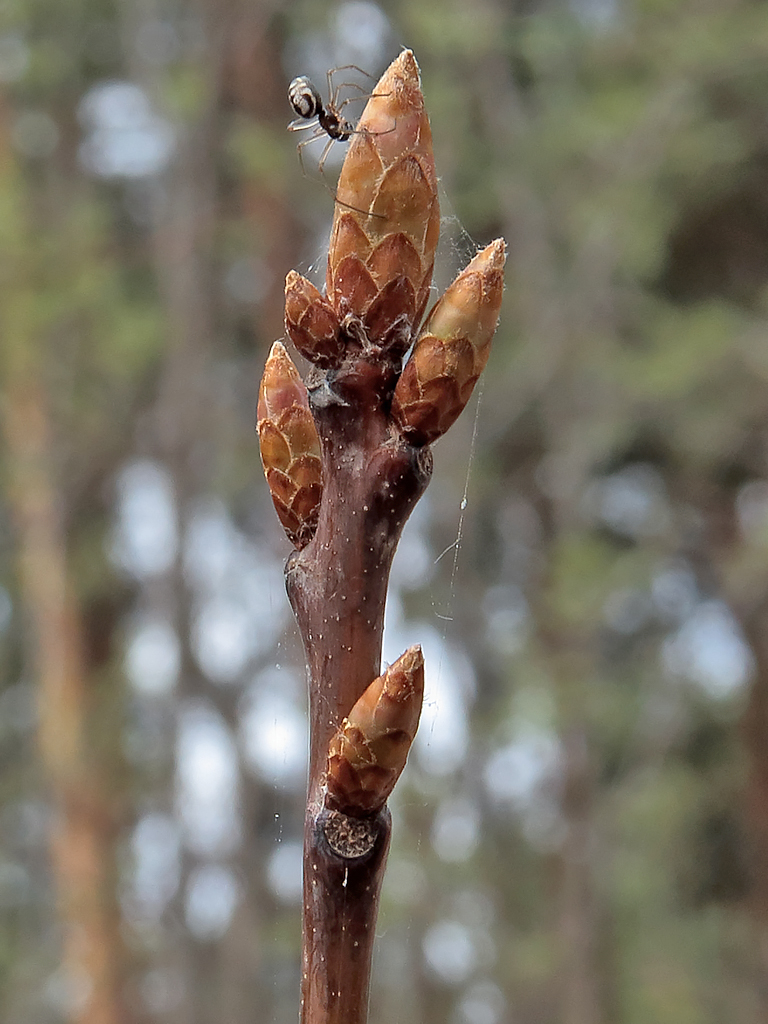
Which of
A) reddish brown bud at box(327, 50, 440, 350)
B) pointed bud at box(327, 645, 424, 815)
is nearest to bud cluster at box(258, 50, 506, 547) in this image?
reddish brown bud at box(327, 50, 440, 350)

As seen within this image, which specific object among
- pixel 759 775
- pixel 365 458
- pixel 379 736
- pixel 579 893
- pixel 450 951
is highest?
pixel 759 775

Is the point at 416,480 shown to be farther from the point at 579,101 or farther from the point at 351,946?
the point at 579,101

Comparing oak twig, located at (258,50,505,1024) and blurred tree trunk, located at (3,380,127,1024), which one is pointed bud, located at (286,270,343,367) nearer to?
oak twig, located at (258,50,505,1024)

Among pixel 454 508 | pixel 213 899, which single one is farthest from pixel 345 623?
pixel 213 899

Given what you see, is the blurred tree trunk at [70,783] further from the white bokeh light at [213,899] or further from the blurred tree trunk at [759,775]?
the blurred tree trunk at [759,775]

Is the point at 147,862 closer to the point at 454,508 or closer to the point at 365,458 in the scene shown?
the point at 454,508

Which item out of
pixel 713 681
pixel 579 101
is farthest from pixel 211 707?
pixel 713 681
